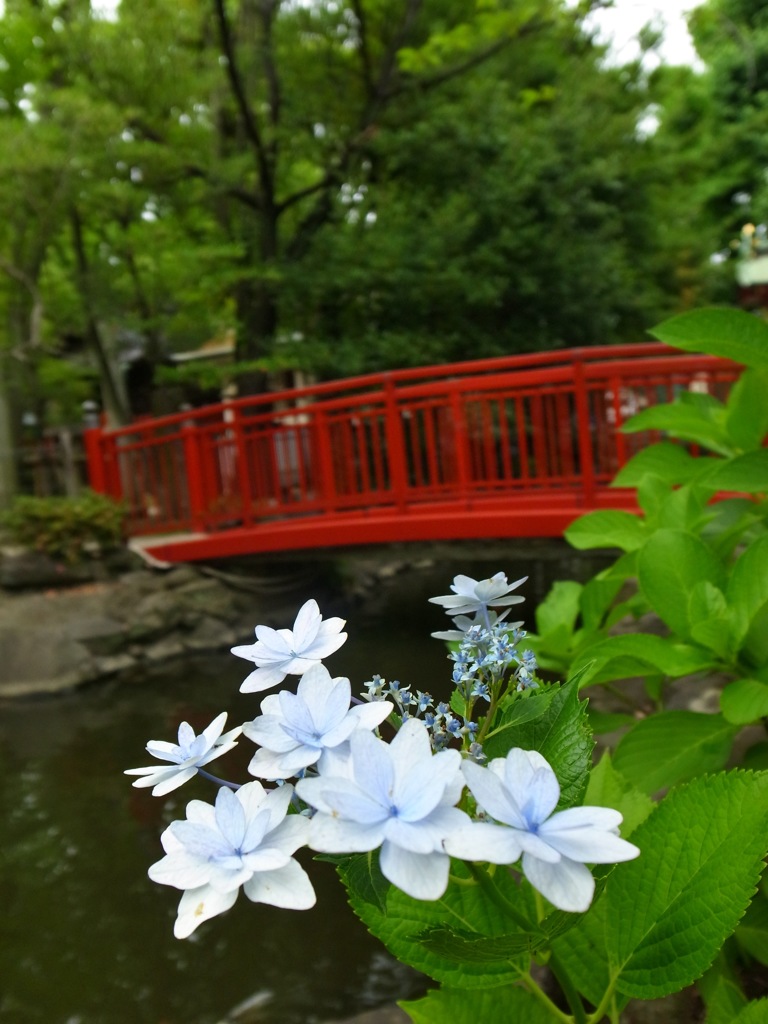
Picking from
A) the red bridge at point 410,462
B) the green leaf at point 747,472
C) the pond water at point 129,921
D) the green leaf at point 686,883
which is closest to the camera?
the green leaf at point 686,883

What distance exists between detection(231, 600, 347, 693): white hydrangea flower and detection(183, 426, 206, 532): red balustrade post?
745 cm

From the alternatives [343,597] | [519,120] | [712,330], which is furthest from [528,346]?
[712,330]

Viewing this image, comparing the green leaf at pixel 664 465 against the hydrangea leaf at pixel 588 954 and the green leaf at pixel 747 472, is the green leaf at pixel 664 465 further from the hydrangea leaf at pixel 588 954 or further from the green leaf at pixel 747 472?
the hydrangea leaf at pixel 588 954

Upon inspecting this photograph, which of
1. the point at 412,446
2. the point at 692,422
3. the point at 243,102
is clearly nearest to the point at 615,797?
the point at 692,422

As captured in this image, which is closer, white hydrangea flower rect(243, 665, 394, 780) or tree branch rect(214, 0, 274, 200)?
white hydrangea flower rect(243, 665, 394, 780)

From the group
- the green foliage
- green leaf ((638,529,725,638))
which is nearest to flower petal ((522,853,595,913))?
green leaf ((638,529,725,638))

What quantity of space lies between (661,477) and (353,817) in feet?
5.38

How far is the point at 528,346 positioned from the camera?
35.0ft

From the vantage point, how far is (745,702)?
4.04 feet

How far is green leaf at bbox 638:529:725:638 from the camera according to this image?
51.8 inches

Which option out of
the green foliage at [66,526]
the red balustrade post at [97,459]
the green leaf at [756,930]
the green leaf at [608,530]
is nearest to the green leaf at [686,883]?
the green leaf at [756,930]

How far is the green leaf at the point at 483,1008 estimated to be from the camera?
30.7 inches

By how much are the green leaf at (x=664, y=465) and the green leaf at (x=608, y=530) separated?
4.7 inches

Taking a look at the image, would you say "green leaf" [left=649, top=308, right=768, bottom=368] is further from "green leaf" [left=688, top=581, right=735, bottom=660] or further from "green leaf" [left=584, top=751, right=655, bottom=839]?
"green leaf" [left=584, top=751, right=655, bottom=839]
